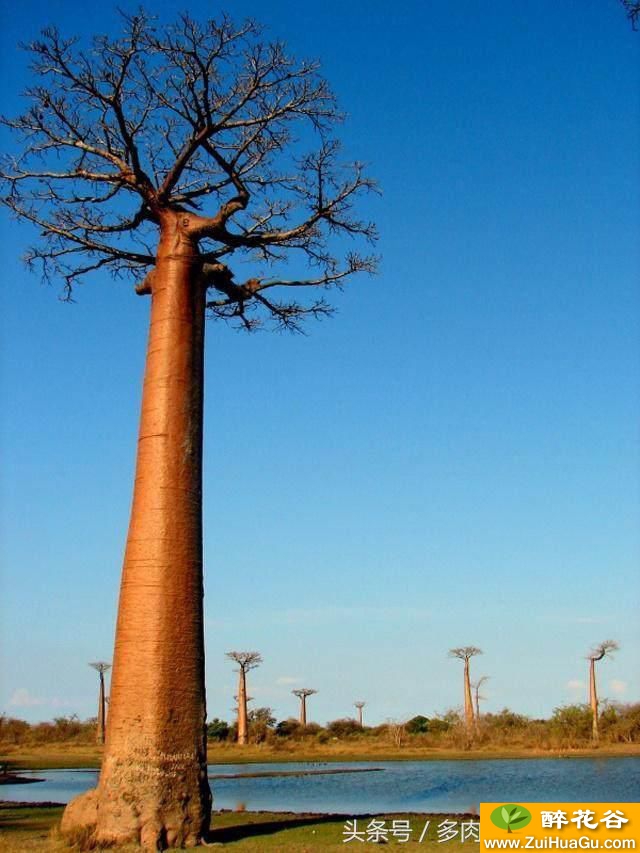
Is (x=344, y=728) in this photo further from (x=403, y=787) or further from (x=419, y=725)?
(x=403, y=787)

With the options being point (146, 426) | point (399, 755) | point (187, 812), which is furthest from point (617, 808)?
point (399, 755)

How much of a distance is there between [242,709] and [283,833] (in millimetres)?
35543

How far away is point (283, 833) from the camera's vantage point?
352 inches

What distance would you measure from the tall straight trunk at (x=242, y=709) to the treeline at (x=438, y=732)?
96 centimetres

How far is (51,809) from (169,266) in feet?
24.2

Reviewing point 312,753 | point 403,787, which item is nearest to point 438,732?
point 312,753

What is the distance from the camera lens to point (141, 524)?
8953 mm

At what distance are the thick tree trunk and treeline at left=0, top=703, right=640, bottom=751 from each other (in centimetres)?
3021

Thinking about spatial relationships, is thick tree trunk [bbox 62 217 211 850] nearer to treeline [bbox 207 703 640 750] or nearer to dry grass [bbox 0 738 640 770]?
dry grass [bbox 0 738 640 770]

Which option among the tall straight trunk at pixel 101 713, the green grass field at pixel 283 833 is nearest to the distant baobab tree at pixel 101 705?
the tall straight trunk at pixel 101 713

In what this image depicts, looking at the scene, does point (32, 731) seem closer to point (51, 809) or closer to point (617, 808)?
point (51, 809)

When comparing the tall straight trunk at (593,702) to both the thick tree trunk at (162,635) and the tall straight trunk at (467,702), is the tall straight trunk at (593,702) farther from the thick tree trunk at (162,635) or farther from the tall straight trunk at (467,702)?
the thick tree trunk at (162,635)

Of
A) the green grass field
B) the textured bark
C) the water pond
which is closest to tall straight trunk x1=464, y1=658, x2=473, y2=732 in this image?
the textured bark

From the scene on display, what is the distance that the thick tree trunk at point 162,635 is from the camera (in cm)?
814
